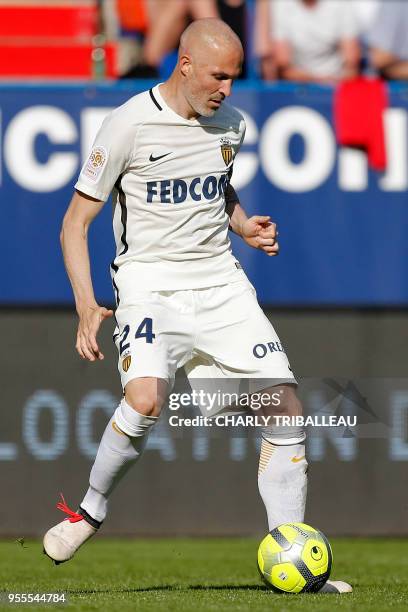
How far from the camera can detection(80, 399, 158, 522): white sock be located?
5.46 meters

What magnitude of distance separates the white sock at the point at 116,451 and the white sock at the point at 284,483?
0.56 meters

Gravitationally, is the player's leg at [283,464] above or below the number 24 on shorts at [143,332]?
below

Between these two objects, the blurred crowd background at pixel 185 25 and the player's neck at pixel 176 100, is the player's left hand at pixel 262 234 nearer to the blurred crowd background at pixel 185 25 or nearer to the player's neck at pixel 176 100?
the player's neck at pixel 176 100

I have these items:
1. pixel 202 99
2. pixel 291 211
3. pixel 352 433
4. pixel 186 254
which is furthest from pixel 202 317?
pixel 291 211

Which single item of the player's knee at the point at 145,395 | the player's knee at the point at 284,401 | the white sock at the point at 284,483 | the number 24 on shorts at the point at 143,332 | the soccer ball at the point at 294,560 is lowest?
the soccer ball at the point at 294,560

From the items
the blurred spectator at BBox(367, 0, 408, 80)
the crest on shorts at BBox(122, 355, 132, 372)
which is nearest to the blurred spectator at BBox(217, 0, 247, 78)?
the blurred spectator at BBox(367, 0, 408, 80)

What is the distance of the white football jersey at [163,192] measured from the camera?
5559 mm

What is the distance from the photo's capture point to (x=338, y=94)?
29.3 feet

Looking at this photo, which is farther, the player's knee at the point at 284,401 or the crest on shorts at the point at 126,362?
the player's knee at the point at 284,401

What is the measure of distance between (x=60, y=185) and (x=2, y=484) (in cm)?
212

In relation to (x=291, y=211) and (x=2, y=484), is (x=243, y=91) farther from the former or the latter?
(x=2, y=484)

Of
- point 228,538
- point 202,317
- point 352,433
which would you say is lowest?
point 228,538

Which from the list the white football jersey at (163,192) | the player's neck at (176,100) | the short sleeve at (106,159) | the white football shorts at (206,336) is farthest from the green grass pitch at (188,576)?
the player's neck at (176,100)

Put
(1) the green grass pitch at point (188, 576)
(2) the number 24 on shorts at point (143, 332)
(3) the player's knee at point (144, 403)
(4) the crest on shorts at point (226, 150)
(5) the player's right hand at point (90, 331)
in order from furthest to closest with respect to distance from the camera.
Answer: (4) the crest on shorts at point (226, 150) < (2) the number 24 on shorts at point (143, 332) < (3) the player's knee at point (144, 403) < (5) the player's right hand at point (90, 331) < (1) the green grass pitch at point (188, 576)
